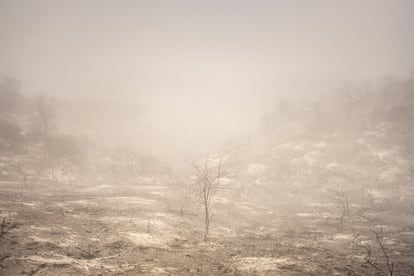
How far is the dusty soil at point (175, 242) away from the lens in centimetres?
1675

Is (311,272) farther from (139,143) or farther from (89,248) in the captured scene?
(139,143)

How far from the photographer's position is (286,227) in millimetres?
32312

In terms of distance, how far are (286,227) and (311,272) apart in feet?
49.6

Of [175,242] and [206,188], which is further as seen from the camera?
[206,188]

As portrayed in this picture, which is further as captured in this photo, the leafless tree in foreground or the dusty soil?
the leafless tree in foreground

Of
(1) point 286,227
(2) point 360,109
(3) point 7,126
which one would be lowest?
(1) point 286,227

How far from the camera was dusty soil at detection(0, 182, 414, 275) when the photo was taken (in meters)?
16.8

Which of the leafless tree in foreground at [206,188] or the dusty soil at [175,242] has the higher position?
the leafless tree in foreground at [206,188]


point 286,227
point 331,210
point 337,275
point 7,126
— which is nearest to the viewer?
point 337,275

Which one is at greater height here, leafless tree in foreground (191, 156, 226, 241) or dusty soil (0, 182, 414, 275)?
leafless tree in foreground (191, 156, 226, 241)

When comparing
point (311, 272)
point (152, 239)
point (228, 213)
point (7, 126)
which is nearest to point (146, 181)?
point (228, 213)

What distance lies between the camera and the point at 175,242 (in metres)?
23.3

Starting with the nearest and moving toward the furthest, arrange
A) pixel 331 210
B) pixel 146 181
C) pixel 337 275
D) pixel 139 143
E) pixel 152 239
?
pixel 337 275
pixel 152 239
pixel 331 210
pixel 146 181
pixel 139 143

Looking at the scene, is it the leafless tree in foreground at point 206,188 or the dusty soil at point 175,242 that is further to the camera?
the leafless tree in foreground at point 206,188
